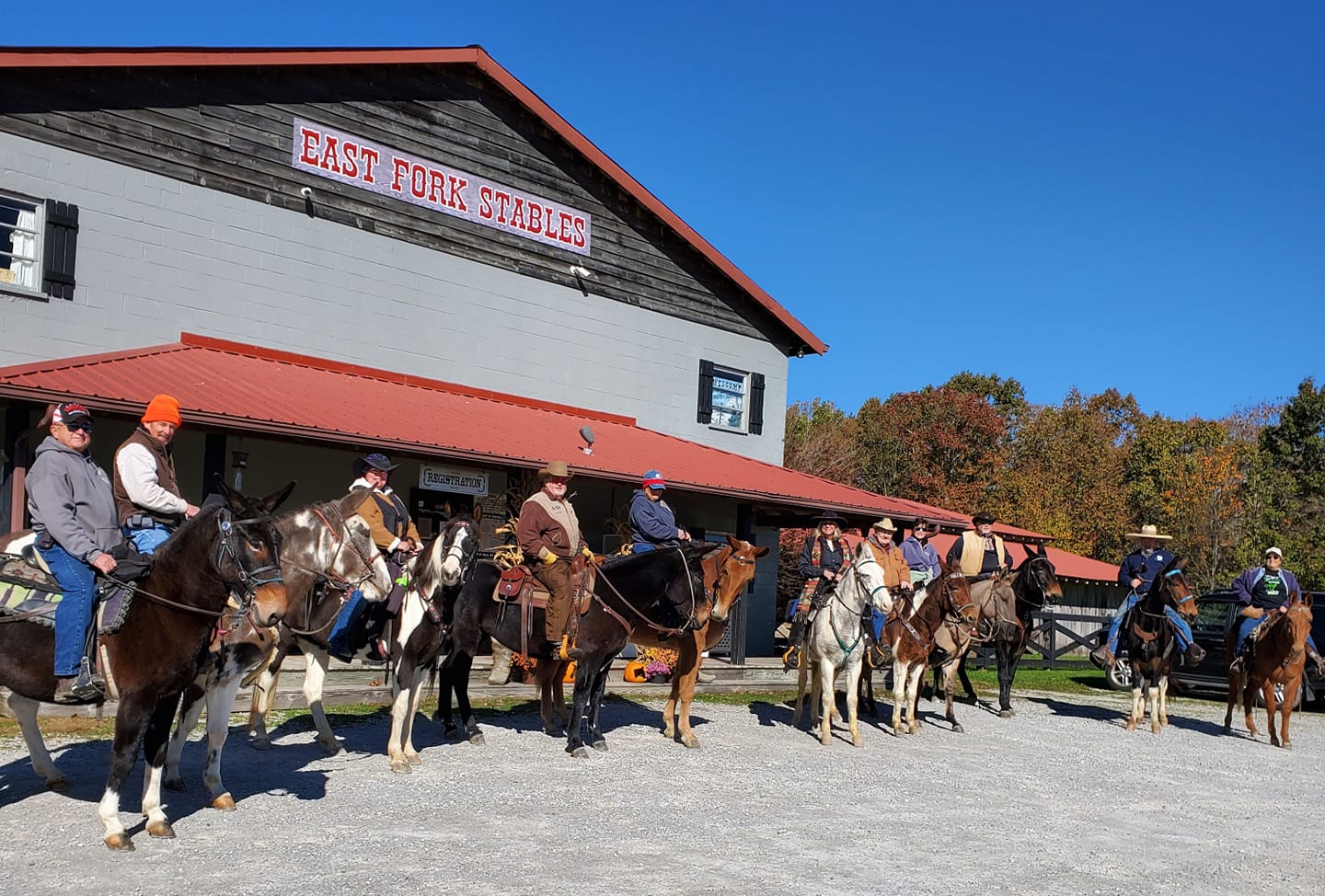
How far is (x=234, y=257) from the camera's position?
17.7 metres

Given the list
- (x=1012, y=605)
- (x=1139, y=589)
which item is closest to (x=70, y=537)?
(x=1012, y=605)

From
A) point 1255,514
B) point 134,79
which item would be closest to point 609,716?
point 134,79

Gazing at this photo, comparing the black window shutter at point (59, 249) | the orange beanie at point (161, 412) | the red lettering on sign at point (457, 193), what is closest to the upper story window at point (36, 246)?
the black window shutter at point (59, 249)

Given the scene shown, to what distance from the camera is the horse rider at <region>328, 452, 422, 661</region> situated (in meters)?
10.3

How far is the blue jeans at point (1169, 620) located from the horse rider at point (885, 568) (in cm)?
372

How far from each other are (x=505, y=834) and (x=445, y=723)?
4204 mm

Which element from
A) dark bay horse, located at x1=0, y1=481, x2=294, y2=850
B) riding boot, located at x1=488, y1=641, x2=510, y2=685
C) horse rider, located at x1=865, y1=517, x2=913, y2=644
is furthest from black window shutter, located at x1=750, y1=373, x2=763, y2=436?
dark bay horse, located at x1=0, y1=481, x2=294, y2=850

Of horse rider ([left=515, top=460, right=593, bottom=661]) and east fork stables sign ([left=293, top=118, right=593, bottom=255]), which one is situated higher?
east fork stables sign ([left=293, top=118, right=593, bottom=255])

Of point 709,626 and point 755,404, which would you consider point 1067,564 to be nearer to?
point 755,404

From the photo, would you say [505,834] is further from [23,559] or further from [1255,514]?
[1255,514]

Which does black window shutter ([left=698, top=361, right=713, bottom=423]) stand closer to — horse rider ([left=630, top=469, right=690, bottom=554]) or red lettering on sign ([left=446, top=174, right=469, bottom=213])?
red lettering on sign ([left=446, top=174, right=469, bottom=213])

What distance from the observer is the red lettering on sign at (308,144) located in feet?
60.8

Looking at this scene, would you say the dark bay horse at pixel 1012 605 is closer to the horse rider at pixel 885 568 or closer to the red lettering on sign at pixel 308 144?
the horse rider at pixel 885 568

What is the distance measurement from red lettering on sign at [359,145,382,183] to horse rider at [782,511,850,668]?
369 inches
